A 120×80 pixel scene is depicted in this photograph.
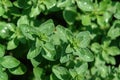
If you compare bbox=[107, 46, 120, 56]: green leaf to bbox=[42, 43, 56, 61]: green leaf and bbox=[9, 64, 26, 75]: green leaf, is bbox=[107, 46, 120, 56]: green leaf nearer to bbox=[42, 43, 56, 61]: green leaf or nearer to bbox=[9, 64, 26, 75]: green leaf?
bbox=[42, 43, 56, 61]: green leaf

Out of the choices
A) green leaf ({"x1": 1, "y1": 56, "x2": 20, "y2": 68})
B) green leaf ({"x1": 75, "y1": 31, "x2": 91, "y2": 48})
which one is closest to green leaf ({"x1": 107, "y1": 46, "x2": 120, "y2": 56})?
green leaf ({"x1": 75, "y1": 31, "x2": 91, "y2": 48})

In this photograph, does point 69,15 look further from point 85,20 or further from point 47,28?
point 47,28

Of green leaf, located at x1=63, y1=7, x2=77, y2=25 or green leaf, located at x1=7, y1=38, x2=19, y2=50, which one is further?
green leaf, located at x1=63, y1=7, x2=77, y2=25

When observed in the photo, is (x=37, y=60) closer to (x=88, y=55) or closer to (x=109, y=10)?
(x=88, y=55)

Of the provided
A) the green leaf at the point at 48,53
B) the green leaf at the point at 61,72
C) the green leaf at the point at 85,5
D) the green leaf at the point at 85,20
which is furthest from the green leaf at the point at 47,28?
the green leaf at the point at 85,20

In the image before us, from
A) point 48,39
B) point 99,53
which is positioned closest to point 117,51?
point 99,53
